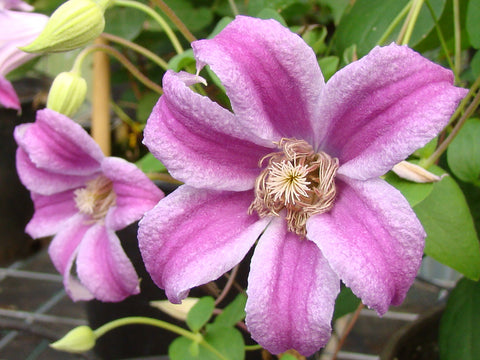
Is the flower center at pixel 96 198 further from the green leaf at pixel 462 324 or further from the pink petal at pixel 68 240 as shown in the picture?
the green leaf at pixel 462 324

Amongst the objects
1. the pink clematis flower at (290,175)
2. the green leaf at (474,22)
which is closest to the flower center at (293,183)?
the pink clematis flower at (290,175)

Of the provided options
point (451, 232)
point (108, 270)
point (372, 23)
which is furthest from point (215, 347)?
point (372, 23)

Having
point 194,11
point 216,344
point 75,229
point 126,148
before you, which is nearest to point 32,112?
point 126,148

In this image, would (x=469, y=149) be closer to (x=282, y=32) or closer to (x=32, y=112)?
(x=282, y=32)

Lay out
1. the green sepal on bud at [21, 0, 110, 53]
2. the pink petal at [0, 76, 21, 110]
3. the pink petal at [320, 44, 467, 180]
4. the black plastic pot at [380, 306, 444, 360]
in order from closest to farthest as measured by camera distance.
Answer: the pink petal at [320, 44, 467, 180], the green sepal on bud at [21, 0, 110, 53], the pink petal at [0, 76, 21, 110], the black plastic pot at [380, 306, 444, 360]

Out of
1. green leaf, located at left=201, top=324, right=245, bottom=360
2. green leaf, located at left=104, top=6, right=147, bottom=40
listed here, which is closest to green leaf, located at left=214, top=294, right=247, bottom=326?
green leaf, located at left=201, top=324, right=245, bottom=360

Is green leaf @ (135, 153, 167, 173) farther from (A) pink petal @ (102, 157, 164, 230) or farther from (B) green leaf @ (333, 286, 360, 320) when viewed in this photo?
(B) green leaf @ (333, 286, 360, 320)

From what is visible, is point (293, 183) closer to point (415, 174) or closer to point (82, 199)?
point (415, 174)
